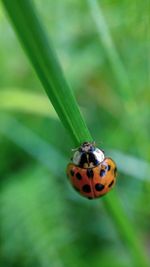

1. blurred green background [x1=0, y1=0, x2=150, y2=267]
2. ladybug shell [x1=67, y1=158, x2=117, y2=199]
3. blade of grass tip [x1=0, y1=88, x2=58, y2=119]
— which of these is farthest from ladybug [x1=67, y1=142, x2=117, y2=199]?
blade of grass tip [x1=0, y1=88, x2=58, y2=119]

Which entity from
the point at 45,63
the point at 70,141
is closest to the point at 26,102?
the point at 70,141

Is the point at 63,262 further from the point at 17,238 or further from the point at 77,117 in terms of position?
the point at 77,117

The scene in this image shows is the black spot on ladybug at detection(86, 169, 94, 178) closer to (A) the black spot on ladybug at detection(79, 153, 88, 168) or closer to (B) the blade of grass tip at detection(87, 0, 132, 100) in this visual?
(A) the black spot on ladybug at detection(79, 153, 88, 168)

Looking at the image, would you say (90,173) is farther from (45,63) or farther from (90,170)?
(45,63)

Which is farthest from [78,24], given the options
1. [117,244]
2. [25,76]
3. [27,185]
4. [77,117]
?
[77,117]

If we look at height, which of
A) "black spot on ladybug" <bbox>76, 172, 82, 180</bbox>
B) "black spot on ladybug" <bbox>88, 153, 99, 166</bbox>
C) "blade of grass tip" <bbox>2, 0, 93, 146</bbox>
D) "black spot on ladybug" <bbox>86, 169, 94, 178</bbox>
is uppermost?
"blade of grass tip" <bbox>2, 0, 93, 146</bbox>
